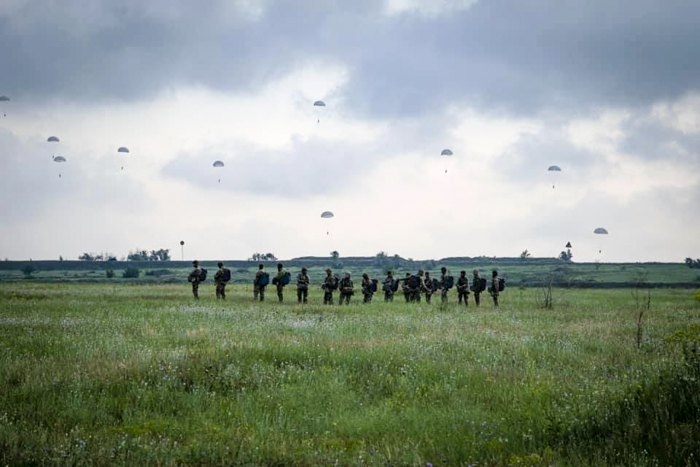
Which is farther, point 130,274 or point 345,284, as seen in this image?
point 130,274

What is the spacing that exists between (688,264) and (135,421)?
159720mm

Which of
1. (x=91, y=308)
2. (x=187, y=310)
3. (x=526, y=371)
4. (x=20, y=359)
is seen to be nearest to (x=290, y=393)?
(x=526, y=371)

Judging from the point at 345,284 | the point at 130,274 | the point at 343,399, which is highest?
the point at 345,284

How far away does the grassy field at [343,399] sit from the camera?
316 inches

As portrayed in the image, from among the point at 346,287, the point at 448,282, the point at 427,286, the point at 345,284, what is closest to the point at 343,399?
the point at 346,287

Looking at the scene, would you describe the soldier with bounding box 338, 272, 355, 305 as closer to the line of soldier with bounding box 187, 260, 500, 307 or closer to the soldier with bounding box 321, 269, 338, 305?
the line of soldier with bounding box 187, 260, 500, 307

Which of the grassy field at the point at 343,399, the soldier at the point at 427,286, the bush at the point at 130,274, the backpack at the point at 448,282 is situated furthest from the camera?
the bush at the point at 130,274

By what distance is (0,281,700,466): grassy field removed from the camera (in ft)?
26.4

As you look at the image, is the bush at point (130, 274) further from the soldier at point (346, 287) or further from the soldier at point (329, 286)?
the soldier at point (329, 286)

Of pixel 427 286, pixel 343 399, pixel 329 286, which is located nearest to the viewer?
pixel 343 399

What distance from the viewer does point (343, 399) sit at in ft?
35.2

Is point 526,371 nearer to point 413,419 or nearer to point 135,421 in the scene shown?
point 413,419

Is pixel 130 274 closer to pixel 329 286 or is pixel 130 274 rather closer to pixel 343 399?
pixel 329 286

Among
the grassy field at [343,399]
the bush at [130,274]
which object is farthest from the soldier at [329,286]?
the bush at [130,274]
